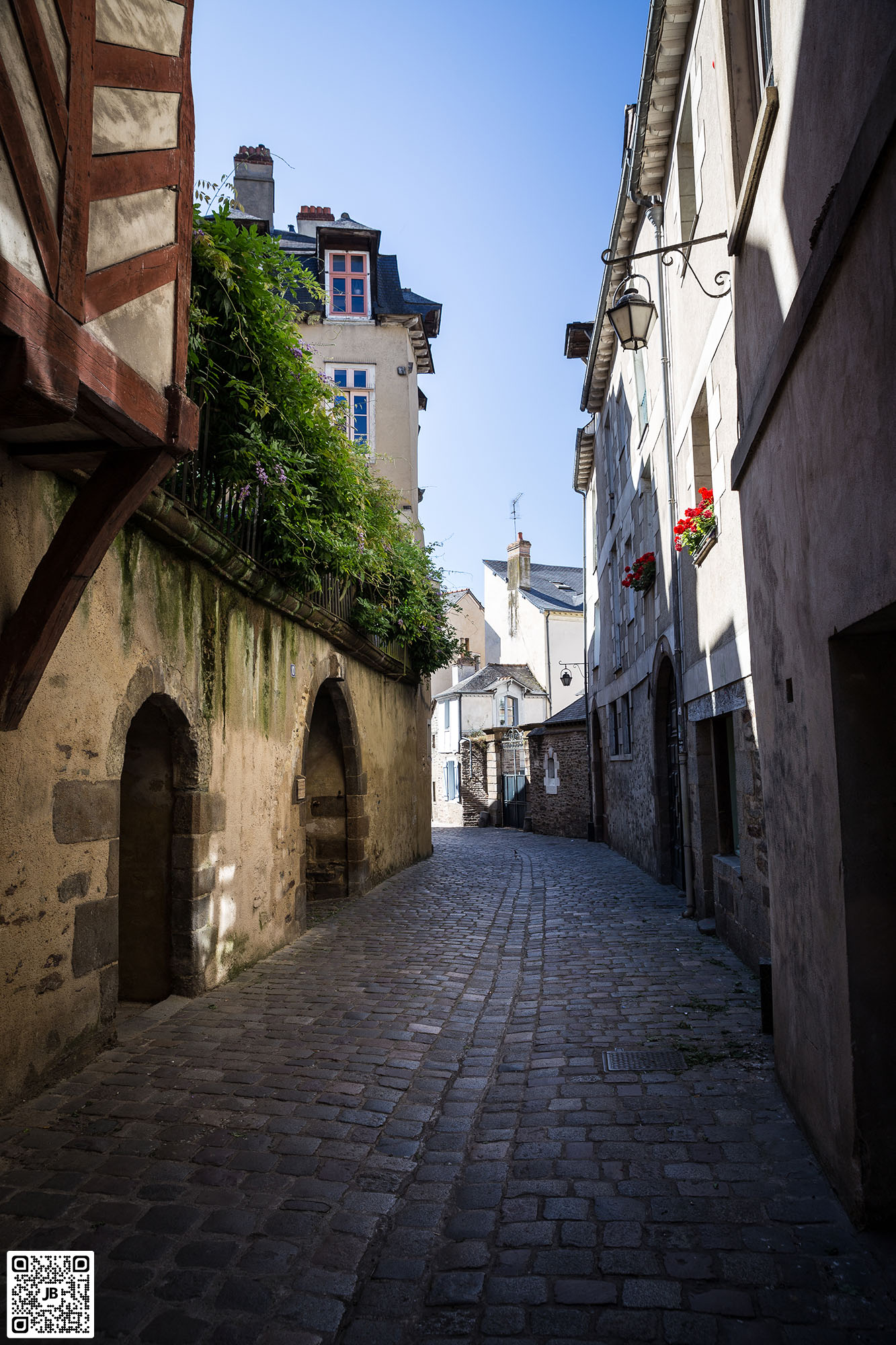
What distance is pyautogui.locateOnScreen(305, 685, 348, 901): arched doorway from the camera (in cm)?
1120

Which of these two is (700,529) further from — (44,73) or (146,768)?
(44,73)

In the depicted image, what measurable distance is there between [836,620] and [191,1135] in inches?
125

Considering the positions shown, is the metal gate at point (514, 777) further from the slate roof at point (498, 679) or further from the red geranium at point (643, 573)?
the red geranium at point (643, 573)

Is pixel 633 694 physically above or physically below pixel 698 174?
below

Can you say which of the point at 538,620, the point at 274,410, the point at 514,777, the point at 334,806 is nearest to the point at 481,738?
the point at 514,777

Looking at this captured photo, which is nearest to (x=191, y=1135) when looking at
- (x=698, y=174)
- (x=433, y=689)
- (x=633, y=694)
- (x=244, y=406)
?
(x=244, y=406)

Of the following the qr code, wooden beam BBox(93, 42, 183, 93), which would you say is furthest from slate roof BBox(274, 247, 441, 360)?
the qr code

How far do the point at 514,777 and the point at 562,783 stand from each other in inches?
231

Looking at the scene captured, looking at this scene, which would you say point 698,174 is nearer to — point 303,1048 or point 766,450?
point 766,450

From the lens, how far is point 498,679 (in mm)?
36000

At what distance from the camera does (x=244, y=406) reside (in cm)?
627

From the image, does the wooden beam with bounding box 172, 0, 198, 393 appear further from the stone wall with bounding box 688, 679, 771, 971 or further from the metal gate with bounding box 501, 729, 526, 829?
the metal gate with bounding box 501, 729, 526, 829

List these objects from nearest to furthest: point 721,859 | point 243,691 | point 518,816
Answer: point 243,691 → point 721,859 → point 518,816

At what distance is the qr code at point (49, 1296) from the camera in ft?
7.88
